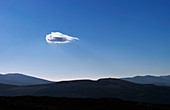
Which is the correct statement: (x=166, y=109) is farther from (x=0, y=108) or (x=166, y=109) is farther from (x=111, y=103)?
(x=0, y=108)

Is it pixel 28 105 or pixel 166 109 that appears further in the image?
pixel 166 109

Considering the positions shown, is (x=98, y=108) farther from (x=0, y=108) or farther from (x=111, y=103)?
(x=0, y=108)

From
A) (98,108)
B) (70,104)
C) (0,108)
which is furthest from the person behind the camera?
(70,104)

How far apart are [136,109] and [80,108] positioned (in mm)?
10381

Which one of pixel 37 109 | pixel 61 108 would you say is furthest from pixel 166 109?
pixel 37 109

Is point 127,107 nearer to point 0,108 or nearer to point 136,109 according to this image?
point 136,109

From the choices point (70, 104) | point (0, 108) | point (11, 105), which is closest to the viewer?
point (0, 108)

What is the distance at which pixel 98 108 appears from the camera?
2122 inches

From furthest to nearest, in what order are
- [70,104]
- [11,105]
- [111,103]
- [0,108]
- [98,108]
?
[111,103]
[70,104]
[98,108]
[11,105]
[0,108]

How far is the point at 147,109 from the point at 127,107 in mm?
4569

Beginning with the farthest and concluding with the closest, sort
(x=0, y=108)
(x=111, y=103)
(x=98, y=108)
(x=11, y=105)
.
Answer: (x=111, y=103) < (x=98, y=108) < (x=11, y=105) < (x=0, y=108)

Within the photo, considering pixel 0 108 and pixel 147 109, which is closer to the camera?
pixel 0 108

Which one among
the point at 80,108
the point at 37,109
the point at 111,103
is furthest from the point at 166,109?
the point at 37,109

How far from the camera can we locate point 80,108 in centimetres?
5322
